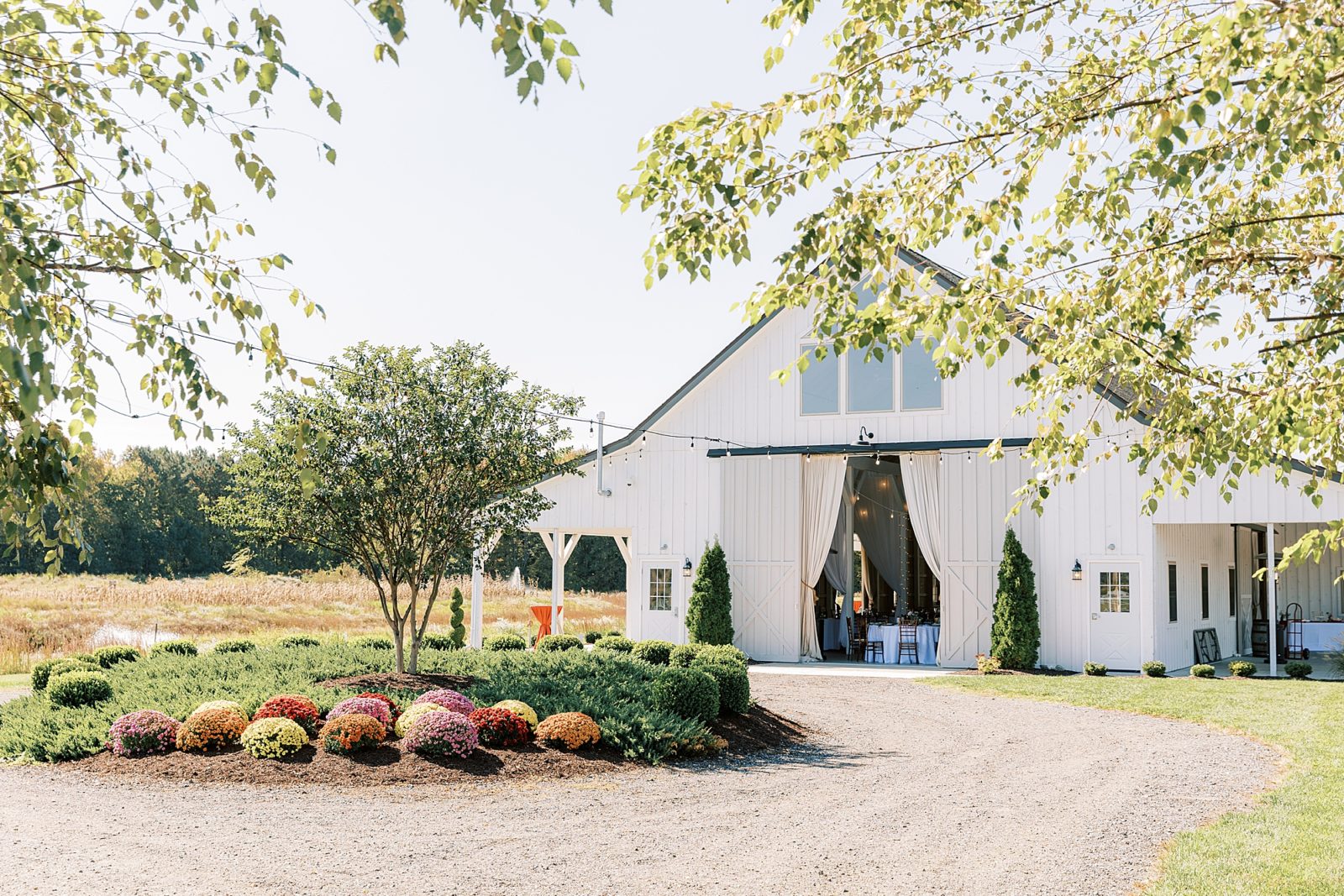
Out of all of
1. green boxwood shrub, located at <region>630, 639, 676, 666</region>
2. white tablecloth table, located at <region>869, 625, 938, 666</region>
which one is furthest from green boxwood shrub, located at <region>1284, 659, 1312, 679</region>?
green boxwood shrub, located at <region>630, 639, 676, 666</region>

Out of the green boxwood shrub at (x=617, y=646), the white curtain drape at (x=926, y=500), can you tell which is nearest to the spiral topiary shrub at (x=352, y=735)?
the green boxwood shrub at (x=617, y=646)

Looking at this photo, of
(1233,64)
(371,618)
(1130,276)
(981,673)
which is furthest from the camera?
(371,618)

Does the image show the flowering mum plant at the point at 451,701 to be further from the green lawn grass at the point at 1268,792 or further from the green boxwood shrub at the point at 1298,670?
the green boxwood shrub at the point at 1298,670

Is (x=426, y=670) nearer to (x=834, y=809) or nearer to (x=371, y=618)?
(x=834, y=809)

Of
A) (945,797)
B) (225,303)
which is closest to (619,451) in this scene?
(945,797)

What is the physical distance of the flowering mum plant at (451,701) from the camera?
377 inches

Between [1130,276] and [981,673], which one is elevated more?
[1130,276]

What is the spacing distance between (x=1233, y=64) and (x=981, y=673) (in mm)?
14733

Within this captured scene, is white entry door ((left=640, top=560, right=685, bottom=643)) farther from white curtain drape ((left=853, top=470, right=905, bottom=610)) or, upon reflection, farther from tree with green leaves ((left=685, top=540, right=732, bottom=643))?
white curtain drape ((left=853, top=470, right=905, bottom=610))

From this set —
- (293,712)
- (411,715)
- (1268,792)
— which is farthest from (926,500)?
(293,712)

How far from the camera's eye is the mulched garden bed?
1162 centimetres

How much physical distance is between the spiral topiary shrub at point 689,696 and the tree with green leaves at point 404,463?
337 centimetres

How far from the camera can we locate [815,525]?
19453 millimetres

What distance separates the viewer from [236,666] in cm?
1295
